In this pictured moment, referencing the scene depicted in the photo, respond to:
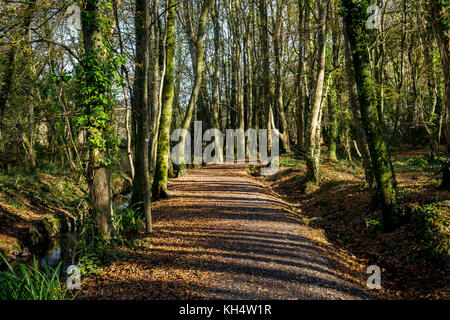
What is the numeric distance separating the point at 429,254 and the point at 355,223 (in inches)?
102

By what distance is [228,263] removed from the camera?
5.16 metres

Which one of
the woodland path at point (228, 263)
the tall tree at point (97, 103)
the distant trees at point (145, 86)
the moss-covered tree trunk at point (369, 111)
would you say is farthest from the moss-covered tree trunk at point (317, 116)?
the tall tree at point (97, 103)

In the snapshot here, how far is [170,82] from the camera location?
11406mm

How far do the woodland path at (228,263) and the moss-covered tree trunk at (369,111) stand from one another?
1.81 m

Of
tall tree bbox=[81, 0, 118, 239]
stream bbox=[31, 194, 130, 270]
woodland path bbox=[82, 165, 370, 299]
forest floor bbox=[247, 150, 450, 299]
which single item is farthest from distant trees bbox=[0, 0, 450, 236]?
stream bbox=[31, 194, 130, 270]

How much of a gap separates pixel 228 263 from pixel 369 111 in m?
4.58

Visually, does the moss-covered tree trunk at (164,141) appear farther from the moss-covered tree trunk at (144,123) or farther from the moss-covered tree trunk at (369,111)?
the moss-covered tree trunk at (369,111)

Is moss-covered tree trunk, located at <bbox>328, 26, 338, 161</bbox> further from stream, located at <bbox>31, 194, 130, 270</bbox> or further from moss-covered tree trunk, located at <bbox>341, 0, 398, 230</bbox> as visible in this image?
stream, located at <bbox>31, 194, 130, 270</bbox>

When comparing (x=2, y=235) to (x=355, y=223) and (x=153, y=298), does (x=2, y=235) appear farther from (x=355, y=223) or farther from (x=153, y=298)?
(x=355, y=223)

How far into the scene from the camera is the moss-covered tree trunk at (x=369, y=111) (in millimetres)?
6359

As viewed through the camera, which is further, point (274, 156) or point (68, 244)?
point (274, 156)

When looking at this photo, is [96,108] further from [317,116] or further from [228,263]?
[317,116]

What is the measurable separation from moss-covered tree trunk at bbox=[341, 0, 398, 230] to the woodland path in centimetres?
181
